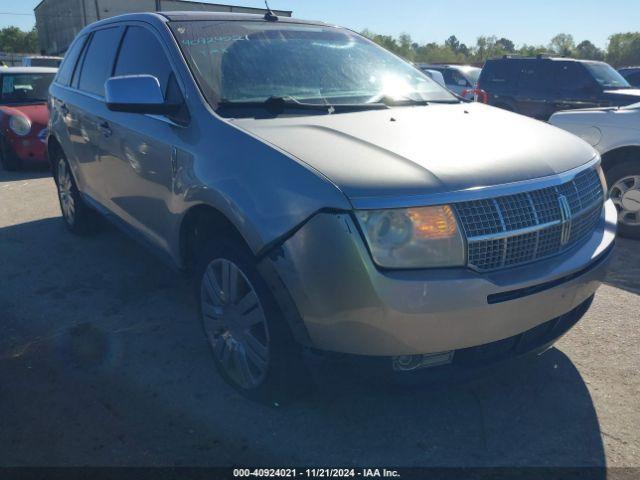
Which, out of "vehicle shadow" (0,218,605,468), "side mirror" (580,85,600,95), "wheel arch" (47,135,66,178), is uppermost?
"side mirror" (580,85,600,95)

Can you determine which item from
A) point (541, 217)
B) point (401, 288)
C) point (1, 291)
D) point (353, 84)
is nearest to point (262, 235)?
point (401, 288)

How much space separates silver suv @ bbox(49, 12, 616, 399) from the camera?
80.4 inches

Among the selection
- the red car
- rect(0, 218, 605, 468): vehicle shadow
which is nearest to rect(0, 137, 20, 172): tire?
the red car

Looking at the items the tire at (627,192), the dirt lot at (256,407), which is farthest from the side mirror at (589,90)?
the dirt lot at (256,407)

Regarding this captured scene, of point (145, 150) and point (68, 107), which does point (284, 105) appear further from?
point (68, 107)

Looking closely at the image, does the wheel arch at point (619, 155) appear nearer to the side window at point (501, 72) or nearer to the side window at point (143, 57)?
the side window at point (143, 57)

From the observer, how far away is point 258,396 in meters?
2.57

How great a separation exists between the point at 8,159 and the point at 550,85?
9.63m

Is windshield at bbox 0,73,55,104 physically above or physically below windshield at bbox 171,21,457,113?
below

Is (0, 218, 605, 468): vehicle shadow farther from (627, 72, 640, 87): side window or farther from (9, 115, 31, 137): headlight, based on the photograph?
(627, 72, 640, 87): side window

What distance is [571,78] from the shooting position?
10.3 m

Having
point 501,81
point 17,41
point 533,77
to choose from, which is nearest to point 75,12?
point 501,81

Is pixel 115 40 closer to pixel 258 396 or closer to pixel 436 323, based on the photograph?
pixel 258 396

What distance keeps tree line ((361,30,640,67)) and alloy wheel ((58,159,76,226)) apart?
1451 inches
